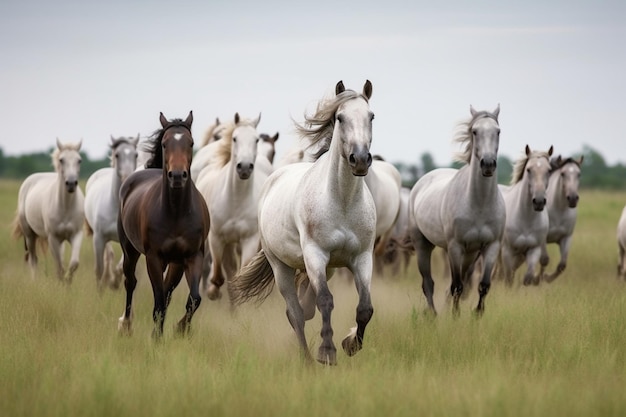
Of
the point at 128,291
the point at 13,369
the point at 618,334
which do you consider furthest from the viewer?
the point at 128,291

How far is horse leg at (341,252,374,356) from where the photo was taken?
23.6 feet

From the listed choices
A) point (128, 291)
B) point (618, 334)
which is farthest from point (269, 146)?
point (618, 334)

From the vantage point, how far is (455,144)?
37.8ft

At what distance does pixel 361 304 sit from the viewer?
7.20m

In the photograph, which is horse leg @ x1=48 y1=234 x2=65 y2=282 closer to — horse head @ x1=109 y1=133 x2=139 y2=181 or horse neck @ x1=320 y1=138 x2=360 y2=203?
horse head @ x1=109 y1=133 x2=139 y2=181

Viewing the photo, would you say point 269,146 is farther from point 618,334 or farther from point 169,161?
point 618,334

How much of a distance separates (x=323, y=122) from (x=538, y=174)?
6.31 metres

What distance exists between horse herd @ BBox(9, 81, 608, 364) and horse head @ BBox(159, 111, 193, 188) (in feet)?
0.05

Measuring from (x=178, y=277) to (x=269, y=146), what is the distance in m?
6.32

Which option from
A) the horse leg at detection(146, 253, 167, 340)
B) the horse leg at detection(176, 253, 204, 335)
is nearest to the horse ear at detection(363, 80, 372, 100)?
the horse leg at detection(176, 253, 204, 335)

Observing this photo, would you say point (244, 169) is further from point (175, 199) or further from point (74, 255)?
point (74, 255)

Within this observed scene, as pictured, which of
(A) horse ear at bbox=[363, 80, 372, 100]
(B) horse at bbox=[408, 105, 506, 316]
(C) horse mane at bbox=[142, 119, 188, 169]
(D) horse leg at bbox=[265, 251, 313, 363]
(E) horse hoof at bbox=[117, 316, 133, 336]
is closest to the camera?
(A) horse ear at bbox=[363, 80, 372, 100]

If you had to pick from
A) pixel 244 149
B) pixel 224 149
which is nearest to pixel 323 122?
pixel 244 149

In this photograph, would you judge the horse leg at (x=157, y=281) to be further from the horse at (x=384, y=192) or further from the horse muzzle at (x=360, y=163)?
the horse at (x=384, y=192)
